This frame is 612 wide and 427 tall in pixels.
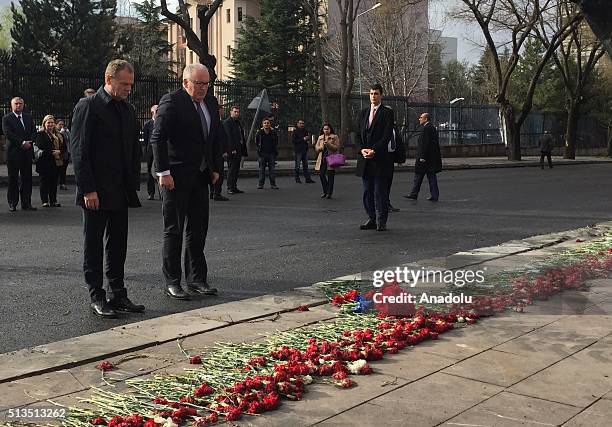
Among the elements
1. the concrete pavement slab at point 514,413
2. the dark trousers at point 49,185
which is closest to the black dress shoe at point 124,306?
the concrete pavement slab at point 514,413

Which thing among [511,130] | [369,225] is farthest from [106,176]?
[511,130]

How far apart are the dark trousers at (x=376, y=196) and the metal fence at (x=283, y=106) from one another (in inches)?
510

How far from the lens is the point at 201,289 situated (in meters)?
6.54

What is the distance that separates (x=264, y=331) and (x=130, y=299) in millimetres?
1774

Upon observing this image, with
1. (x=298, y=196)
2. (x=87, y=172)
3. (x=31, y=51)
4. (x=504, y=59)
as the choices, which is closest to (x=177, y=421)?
(x=87, y=172)

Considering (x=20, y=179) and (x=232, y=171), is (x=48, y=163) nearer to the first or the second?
(x=20, y=179)

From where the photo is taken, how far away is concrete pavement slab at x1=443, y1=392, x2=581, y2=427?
11.5 ft

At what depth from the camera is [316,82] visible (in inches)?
2044

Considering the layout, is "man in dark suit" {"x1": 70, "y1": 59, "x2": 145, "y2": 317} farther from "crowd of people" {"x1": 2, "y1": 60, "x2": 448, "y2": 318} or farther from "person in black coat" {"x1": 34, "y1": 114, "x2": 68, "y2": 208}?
"person in black coat" {"x1": 34, "y1": 114, "x2": 68, "y2": 208}

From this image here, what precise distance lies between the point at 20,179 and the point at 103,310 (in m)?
8.68

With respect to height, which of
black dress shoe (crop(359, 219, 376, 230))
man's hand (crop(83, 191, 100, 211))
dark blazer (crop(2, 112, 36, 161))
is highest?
dark blazer (crop(2, 112, 36, 161))

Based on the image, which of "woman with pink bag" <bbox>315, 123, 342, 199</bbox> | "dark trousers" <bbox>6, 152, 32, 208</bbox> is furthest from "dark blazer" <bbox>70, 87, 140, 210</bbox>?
"woman with pink bag" <bbox>315, 123, 342, 199</bbox>

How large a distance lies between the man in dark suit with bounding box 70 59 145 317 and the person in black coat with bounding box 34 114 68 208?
8.52 metres

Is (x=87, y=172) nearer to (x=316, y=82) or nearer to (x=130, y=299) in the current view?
(x=130, y=299)
